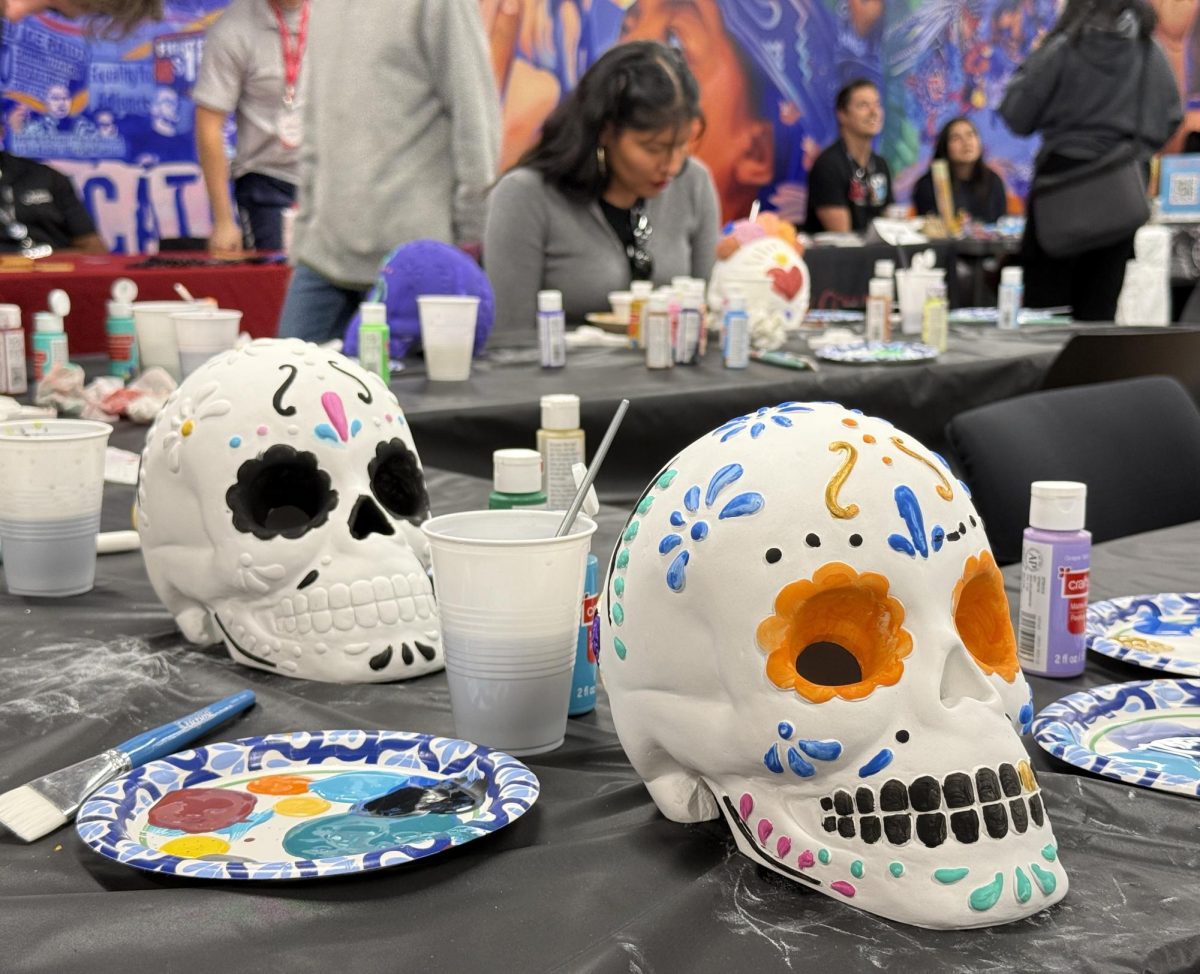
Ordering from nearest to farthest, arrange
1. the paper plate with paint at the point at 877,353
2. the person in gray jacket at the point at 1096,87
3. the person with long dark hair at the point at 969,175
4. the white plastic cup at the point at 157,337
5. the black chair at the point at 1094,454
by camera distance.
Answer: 1. the black chair at the point at 1094,454
2. the white plastic cup at the point at 157,337
3. the paper plate with paint at the point at 877,353
4. the person in gray jacket at the point at 1096,87
5. the person with long dark hair at the point at 969,175

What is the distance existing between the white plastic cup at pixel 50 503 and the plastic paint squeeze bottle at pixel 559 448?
0.43 metres

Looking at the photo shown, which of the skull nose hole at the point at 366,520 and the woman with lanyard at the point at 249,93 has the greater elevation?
the woman with lanyard at the point at 249,93

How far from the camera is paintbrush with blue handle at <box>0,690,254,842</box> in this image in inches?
31.3

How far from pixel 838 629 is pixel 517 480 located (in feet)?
1.28

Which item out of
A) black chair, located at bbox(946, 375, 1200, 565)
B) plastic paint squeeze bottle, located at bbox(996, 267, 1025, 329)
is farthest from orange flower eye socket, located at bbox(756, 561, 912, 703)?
plastic paint squeeze bottle, located at bbox(996, 267, 1025, 329)

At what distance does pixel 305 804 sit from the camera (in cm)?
82

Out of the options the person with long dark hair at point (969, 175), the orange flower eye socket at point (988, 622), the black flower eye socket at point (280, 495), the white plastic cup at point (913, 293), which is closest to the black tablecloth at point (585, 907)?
the orange flower eye socket at point (988, 622)

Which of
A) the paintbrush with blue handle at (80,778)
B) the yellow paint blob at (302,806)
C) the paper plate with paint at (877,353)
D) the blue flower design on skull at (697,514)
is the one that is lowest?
the yellow paint blob at (302,806)

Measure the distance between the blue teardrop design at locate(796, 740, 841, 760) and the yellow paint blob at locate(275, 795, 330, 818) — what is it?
302 millimetres

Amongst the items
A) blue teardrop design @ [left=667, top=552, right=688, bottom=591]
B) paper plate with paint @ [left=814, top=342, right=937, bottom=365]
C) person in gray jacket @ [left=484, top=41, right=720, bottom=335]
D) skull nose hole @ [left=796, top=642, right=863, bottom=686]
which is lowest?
skull nose hole @ [left=796, top=642, right=863, bottom=686]

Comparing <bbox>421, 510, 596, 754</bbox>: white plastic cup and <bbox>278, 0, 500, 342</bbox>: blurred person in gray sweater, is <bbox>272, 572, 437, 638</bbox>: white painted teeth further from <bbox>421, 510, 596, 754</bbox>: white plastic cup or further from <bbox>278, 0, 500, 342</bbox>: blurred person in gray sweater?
<bbox>278, 0, 500, 342</bbox>: blurred person in gray sweater

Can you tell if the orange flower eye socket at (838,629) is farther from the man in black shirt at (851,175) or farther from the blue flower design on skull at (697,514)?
the man in black shirt at (851,175)

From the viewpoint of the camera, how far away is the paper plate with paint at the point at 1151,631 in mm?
1088

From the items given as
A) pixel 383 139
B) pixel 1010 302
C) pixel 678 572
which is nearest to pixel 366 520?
pixel 678 572
